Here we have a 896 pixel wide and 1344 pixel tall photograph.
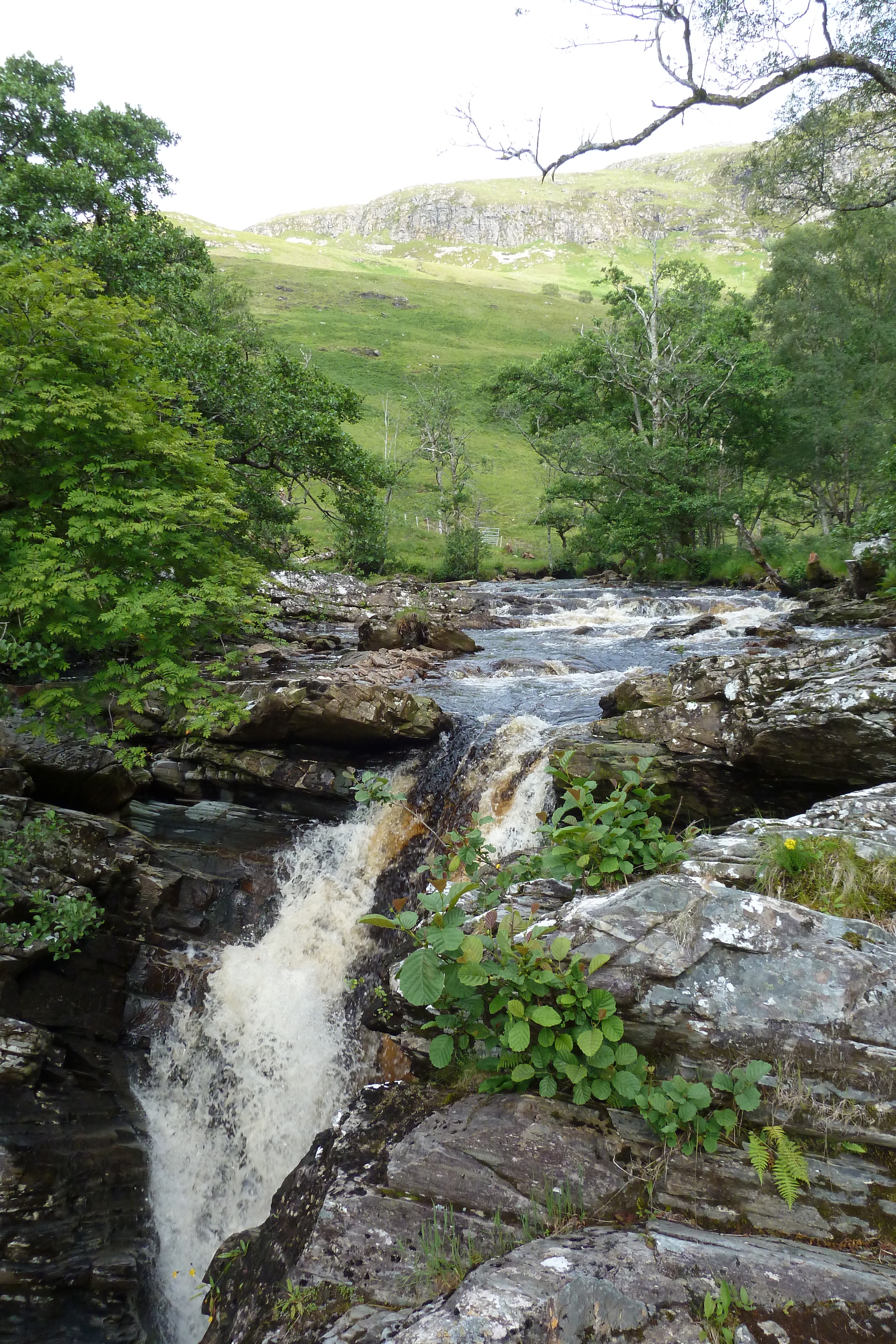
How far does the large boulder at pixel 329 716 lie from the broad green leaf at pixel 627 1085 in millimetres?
7484

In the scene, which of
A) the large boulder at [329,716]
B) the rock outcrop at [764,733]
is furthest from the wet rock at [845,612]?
the large boulder at [329,716]

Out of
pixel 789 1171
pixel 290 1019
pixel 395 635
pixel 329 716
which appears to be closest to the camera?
pixel 789 1171

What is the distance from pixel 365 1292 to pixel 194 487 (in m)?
8.52

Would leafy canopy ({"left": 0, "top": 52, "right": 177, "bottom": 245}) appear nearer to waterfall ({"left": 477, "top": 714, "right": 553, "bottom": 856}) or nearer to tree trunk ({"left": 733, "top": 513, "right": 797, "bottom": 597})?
waterfall ({"left": 477, "top": 714, "right": 553, "bottom": 856})

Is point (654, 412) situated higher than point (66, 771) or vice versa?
point (654, 412)

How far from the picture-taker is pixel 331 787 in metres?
10.5

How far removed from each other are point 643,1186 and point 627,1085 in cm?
48

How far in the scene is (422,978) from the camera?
3.78 meters

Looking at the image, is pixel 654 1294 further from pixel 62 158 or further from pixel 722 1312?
pixel 62 158

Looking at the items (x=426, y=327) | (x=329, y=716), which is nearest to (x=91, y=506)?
(x=329, y=716)

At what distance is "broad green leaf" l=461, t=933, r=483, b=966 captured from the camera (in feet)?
12.8

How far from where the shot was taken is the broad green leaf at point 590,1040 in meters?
3.68

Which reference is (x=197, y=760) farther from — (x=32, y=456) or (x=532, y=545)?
(x=532, y=545)

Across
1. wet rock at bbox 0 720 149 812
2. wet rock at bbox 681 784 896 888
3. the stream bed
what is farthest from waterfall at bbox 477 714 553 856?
wet rock at bbox 0 720 149 812
